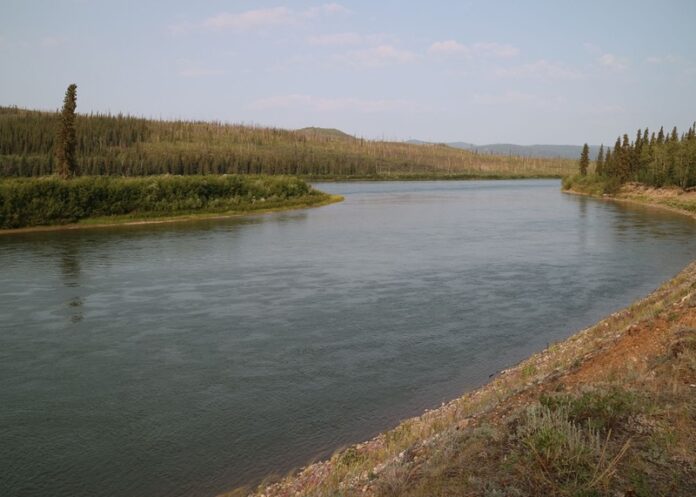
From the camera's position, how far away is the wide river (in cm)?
1393

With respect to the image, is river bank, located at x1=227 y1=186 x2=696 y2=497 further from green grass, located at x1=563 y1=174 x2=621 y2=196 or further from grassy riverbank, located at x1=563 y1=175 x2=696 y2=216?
green grass, located at x1=563 y1=174 x2=621 y2=196

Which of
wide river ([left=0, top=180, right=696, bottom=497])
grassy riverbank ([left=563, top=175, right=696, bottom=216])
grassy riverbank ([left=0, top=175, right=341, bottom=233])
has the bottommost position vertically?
wide river ([left=0, top=180, right=696, bottom=497])

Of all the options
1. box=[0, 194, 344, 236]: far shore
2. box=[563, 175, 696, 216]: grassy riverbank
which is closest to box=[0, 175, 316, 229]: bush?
box=[0, 194, 344, 236]: far shore

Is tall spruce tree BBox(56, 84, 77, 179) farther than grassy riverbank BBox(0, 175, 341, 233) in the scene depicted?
Yes

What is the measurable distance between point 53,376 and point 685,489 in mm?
17436

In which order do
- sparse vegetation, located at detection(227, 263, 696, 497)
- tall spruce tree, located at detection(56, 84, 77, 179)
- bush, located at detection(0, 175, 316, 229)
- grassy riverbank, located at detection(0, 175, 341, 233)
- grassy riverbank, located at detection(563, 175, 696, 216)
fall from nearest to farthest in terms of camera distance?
sparse vegetation, located at detection(227, 263, 696, 497)
bush, located at detection(0, 175, 316, 229)
grassy riverbank, located at detection(0, 175, 341, 233)
tall spruce tree, located at detection(56, 84, 77, 179)
grassy riverbank, located at detection(563, 175, 696, 216)

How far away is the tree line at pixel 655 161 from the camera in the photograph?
93125 mm

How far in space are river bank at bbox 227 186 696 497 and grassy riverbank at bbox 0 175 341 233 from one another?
51.7 metres

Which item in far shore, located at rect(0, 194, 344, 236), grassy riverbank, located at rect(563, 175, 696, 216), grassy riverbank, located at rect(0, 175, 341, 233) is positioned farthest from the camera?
grassy riverbank, located at rect(563, 175, 696, 216)

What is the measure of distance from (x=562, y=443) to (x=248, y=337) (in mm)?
16325

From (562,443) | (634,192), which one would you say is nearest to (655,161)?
(634,192)

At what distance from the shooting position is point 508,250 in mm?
44594

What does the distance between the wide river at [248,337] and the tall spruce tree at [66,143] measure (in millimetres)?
15878

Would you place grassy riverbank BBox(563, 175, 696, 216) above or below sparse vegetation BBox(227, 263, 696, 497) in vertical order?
above
